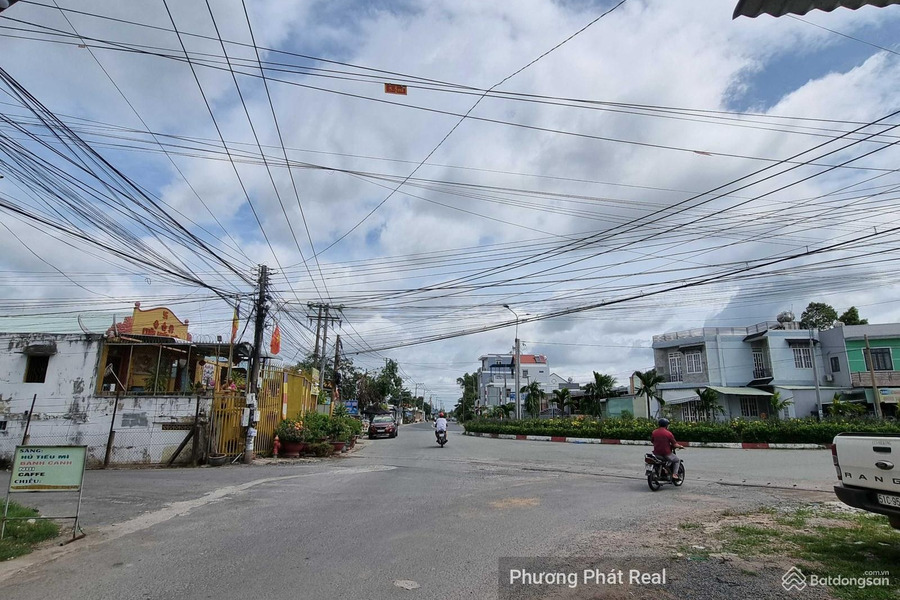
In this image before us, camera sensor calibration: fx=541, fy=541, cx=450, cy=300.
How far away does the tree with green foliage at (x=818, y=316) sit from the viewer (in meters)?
48.4

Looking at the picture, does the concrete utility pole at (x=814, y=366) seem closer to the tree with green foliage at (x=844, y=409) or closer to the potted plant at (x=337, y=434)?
the tree with green foliage at (x=844, y=409)

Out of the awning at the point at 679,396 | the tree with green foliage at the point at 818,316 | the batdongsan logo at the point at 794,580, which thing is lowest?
the batdongsan logo at the point at 794,580

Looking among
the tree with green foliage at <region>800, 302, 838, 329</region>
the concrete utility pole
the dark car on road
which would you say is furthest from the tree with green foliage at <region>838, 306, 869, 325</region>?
the dark car on road

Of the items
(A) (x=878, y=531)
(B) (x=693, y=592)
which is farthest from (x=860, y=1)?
(A) (x=878, y=531)

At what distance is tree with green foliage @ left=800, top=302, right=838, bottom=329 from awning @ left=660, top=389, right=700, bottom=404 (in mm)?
17456

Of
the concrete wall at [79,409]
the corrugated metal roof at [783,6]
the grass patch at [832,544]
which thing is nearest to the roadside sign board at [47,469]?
the grass patch at [832,544]

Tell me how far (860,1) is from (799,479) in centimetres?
1221

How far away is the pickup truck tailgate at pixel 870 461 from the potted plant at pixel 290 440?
17.2 meters

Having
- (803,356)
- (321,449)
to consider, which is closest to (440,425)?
(321,449)

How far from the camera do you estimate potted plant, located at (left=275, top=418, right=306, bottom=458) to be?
19781mm

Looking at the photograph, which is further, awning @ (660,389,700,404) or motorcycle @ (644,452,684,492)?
awning @ (660,389,700,404)

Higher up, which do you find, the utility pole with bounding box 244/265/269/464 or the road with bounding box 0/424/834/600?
the utility pole with bounding box 244/265/269/464

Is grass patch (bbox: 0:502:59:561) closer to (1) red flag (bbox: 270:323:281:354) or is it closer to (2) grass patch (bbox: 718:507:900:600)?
(2) grass patch (bbox: 718:507:900:600)

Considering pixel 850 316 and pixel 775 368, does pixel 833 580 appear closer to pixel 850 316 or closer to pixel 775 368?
pixel 775 368
